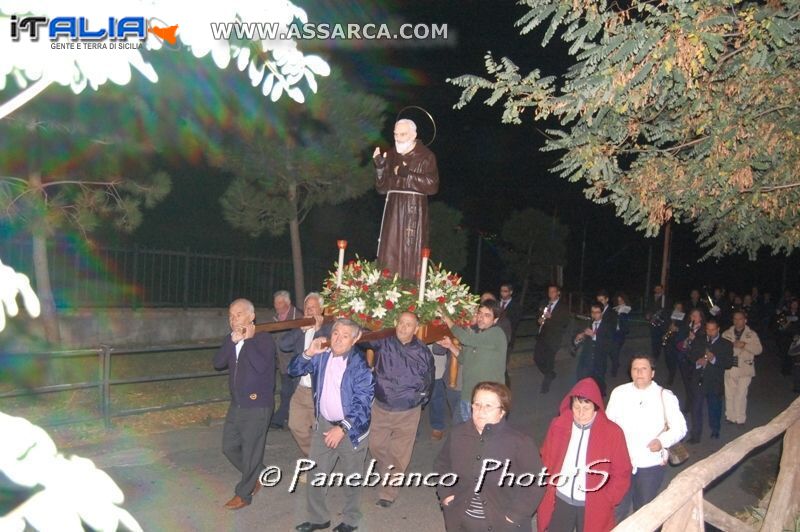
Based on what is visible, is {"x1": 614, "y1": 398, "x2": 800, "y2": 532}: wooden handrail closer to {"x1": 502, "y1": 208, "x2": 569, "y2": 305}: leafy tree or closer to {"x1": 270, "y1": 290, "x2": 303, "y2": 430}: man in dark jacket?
{"x1": 270, "y1": 290, "x2": 303, "y2": 430}: man in dark jacket

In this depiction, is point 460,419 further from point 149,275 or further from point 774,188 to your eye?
point 149,275

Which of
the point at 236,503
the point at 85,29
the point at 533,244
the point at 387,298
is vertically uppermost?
the point at 85,29

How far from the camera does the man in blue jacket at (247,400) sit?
573 cm

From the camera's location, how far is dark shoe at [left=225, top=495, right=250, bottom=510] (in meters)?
5.79

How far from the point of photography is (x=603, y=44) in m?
5.11

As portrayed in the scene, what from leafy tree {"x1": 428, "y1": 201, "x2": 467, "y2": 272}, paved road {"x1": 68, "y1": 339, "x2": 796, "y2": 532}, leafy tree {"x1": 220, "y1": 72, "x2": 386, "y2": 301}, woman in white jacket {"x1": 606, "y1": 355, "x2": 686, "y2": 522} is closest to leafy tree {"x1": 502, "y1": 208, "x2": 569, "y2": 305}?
leafy tree {"x1": 428, "y1": 201, "x2": 467, "y2": 272}

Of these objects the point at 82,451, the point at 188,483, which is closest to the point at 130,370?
the point at 82,451

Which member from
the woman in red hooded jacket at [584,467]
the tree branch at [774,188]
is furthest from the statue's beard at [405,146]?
the woman in red hooded jacket at [584,467]

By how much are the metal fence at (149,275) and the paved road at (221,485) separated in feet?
15.5

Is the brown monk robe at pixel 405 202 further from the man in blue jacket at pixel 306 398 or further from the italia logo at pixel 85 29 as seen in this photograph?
the italia logo at pixel 85 29

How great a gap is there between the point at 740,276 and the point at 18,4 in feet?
140

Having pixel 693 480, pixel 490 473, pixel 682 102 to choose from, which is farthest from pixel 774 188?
pixel 490 473

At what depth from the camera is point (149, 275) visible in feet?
43.0

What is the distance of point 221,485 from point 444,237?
33.6 feet
